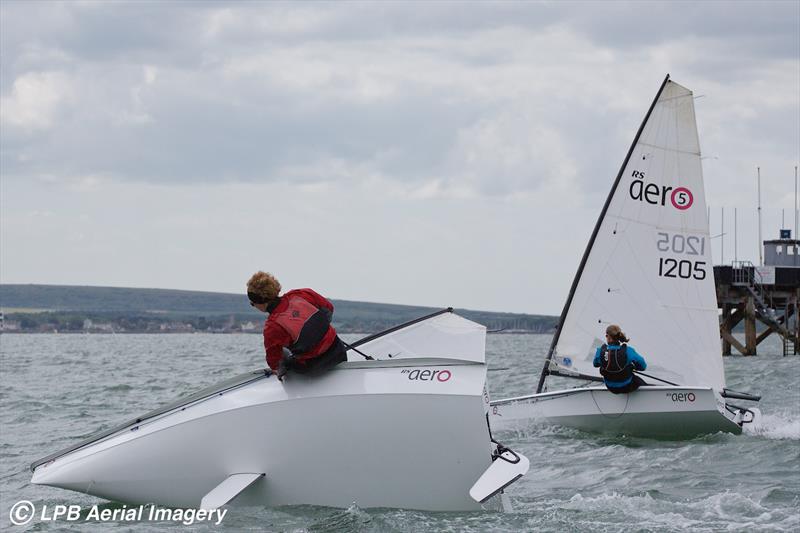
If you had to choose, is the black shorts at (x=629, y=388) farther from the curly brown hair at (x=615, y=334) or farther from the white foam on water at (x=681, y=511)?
the white foam on water at (x=681, y=511)

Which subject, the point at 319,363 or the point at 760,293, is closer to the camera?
the point at 319,363

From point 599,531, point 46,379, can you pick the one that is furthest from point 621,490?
point 46,379

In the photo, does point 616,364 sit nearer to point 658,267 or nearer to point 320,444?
point 658,267

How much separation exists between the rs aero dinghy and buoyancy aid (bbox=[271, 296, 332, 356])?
9.50 m

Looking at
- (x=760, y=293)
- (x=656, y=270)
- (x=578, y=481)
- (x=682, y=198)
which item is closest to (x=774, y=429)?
(x=656, y=270)

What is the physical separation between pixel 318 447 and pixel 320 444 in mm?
28

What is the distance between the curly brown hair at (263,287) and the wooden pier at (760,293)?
131 ft

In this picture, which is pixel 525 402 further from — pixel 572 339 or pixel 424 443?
pixel 424 443

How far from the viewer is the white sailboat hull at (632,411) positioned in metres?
15.0

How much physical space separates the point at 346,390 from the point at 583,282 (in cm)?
1059

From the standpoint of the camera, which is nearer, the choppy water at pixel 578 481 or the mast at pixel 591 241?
the choppy water at pixel 578 481

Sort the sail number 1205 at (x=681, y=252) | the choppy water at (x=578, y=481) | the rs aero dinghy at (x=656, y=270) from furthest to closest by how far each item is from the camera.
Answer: the sail number 1205 at (x=681, y=252) → the rs aero dinghy at (x=656, y=270) → the choppy water at (x=578, y=481)

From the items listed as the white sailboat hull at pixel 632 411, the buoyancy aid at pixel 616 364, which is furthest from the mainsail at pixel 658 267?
the buoyancy aid at pixel 616 364

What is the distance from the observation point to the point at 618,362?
14.8 metres
